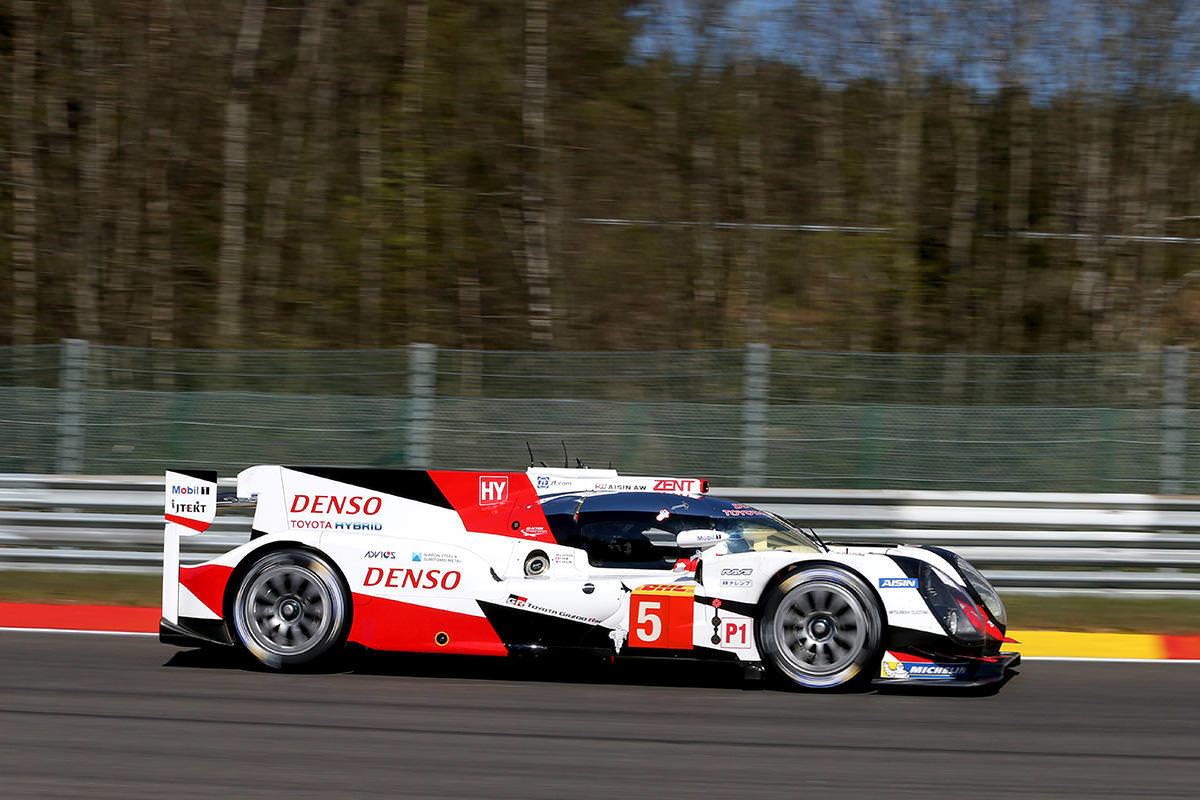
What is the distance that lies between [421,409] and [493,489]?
3.92 m

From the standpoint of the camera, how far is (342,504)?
772cm

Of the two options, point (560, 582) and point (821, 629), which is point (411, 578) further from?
point (821, 629)

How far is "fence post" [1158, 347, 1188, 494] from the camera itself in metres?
10.8

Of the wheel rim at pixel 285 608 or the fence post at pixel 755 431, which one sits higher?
the fence post at pixel 755 431

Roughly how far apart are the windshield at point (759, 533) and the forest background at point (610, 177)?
344 inches

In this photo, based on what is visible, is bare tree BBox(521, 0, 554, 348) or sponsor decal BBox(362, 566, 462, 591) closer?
sponsor decal BBox(362, 566, 462, 591)

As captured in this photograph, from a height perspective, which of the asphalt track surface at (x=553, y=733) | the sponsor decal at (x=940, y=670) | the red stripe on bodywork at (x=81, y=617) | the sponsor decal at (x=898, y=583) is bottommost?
the red stripe on bodywork at (x=81, y=617)

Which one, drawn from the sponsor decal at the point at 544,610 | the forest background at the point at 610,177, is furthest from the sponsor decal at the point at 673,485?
the forest background at the point at 610,177

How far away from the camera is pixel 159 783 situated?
204 inches

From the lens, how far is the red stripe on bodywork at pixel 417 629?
7363 mm

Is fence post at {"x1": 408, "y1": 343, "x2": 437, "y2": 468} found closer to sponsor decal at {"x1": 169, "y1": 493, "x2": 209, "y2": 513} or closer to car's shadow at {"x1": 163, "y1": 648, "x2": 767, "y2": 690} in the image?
car's shadow at {"x1": 163, "y1": 648, "x2": 767, "y2": 690}

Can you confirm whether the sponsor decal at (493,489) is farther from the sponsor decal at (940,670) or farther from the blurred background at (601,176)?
the blurred background at (601,176)

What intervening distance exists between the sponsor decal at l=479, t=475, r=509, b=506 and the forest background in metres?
8.79

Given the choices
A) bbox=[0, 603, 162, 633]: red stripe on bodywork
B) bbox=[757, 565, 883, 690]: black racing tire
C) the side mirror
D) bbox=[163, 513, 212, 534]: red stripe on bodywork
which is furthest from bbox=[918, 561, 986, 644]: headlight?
bbox=[0, 603, 162, 633]: red stripe on bodywork
